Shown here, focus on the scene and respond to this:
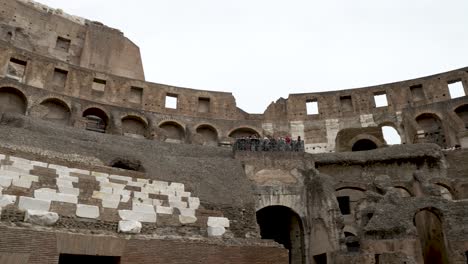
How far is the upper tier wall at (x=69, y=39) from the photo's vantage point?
1386 inches

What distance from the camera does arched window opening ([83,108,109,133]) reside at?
96.3 ft

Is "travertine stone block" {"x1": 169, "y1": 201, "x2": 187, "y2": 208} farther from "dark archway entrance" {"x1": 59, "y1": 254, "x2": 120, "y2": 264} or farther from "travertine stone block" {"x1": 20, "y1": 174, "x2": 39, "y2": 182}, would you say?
"travertine stone block" {"x1": 20, "y1": 174, "x2": 39, "y2": 182}

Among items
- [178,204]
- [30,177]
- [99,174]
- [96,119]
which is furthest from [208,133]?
[30,177]

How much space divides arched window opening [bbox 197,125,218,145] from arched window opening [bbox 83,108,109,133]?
8.03 metres

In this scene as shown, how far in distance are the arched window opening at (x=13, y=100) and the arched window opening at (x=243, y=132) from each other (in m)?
16.7

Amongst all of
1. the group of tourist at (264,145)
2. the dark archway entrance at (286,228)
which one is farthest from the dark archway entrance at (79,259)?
the group of tourist at (264,145)

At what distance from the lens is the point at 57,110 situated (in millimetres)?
28188

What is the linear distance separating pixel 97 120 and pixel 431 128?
92.9 feet

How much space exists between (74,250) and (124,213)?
1.51 meters

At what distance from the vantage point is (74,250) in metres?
6.02

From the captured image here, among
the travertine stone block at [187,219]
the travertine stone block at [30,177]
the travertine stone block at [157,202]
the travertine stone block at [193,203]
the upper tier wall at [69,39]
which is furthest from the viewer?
the upper tier wall at [69,39]

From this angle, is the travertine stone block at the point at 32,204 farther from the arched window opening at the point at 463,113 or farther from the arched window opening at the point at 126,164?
the arched window opening at the point at 463,113

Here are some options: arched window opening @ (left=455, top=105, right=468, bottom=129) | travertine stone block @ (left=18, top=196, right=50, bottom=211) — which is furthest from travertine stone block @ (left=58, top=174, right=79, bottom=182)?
arched window opening @ (left=455, top=105, right=468, bottom=129)

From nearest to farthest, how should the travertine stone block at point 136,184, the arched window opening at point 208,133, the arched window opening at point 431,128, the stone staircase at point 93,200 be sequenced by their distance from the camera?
the stone staircase at point 93,200
the travertine stone block at point 136,184
the arched window opening at point 431,128
the arched window opening at point 208,133
